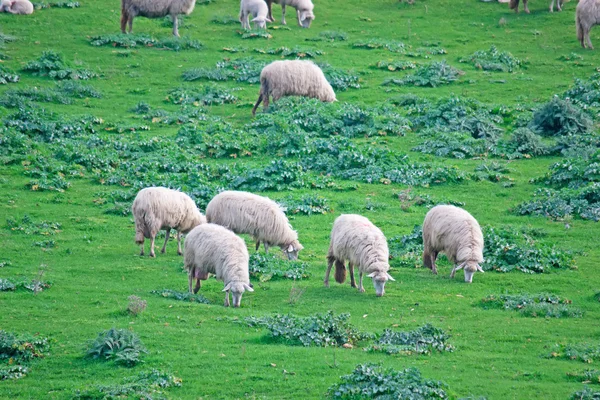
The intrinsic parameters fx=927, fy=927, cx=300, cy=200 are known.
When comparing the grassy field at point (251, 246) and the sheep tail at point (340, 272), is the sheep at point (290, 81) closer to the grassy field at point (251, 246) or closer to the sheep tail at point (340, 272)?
the grassy field at point (251, 246)

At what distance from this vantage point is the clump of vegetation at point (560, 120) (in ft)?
86.6

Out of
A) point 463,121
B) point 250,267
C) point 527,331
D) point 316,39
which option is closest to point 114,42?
point 316,39

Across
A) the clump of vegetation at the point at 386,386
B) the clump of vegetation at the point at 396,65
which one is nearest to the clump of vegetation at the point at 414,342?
the clump of vegetation at the point at 386,386

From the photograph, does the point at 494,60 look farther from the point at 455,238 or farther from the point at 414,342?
the point at 414,342

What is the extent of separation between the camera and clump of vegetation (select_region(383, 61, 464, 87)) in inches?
1211

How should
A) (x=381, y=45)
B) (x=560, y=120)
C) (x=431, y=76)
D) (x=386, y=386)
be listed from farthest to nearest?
(x=381, y=45), (x=431, y=76), (x=560, y=120), (x=386, y=386)

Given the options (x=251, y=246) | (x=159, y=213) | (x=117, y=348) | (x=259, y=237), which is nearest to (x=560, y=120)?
(x=251, y=246)

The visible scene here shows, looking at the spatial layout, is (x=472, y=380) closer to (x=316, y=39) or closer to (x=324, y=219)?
(x=324, y=219)

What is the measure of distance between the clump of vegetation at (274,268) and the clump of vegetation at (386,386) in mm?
5445

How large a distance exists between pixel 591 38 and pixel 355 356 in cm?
2653

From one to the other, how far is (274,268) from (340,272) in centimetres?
130

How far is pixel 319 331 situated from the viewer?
535 inches

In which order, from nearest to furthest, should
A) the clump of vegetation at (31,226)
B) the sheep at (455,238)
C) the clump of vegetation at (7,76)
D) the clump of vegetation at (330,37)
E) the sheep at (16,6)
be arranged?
the sheep at (455,238), the clump of vegetation at (31,226), the clump of vegetation at (7,76), the clump of vegetation at (330,37), the sheep at (16,6)

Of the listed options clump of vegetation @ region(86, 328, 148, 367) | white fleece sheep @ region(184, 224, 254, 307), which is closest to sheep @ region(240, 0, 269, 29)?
white fleece sheep @ region(184, 224, 254, 307)
